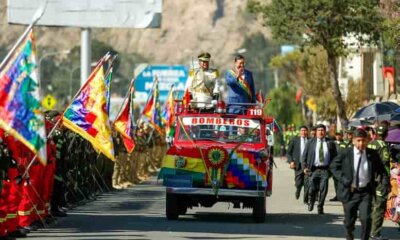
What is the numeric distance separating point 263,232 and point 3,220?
4386 millimetres

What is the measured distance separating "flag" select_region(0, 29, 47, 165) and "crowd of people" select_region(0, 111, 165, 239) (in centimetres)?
82

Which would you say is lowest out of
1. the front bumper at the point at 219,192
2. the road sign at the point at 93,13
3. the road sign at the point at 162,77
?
the front bumper at the point at 219,192

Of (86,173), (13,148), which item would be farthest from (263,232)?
(86,173)

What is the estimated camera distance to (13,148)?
17.0 m

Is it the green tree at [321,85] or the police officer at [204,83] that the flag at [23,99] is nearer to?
the police officer at [204,83]

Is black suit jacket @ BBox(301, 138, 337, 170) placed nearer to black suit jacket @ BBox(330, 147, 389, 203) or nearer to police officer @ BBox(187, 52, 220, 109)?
police officer @ BBox(187, 52, 220, 109)

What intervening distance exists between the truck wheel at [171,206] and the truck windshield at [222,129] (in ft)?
3.58

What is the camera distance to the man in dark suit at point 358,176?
1566 centimetres

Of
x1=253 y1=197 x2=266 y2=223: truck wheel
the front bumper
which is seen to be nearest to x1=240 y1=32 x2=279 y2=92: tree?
x1=253 y1=197 x2=266 y2=223: truck wheel

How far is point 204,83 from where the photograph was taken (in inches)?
882

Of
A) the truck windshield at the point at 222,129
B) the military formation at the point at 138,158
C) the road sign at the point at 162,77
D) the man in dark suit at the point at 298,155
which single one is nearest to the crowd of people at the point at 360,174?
the man in dark suit at the point at 298,155

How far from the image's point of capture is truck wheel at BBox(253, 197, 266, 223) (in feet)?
67.8

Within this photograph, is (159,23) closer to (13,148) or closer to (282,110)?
(13,148)

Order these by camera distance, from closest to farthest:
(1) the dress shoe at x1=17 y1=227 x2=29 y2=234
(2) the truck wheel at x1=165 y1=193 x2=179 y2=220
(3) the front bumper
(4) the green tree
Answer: (1) the dress shoe at x1=17 y1=227 x2=29 y2=234 → (3) the front bumper → (2) the truck wheel at x1=165 y1=193 x2=179 y2=220 → (4) the green tree
